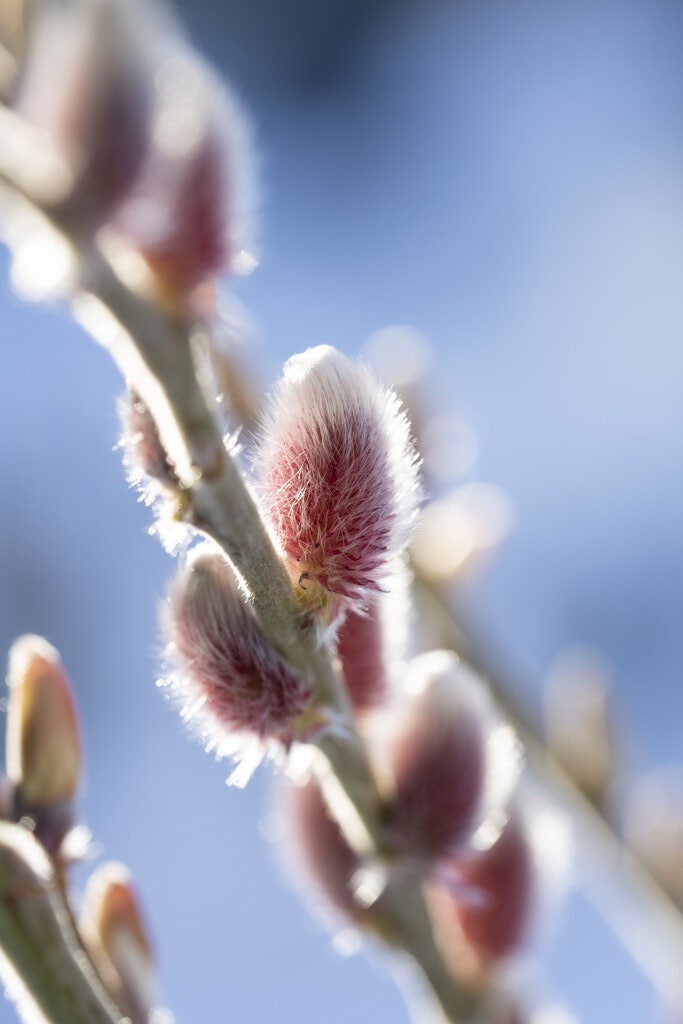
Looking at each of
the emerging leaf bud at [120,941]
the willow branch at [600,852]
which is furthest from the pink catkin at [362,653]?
the willow branch at [600,852]

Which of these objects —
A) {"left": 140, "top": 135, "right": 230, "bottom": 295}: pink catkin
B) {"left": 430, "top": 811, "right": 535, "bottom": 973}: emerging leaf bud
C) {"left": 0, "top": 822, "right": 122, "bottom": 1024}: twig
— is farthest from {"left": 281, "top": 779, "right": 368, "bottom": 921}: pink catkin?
{"left": 140, "top": 135, "right": 230, "bottom": 295}: pink catkin

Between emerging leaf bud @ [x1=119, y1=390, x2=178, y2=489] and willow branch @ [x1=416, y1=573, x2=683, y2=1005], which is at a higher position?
emerging leaf bud @ [x1=119, y1=390, x2=178, y2=489]

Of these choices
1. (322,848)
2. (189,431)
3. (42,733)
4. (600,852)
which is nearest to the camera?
(189,431)

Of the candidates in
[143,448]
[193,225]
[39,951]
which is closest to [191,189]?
[193,225]

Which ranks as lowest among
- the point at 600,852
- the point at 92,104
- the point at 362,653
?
the point at 600,852

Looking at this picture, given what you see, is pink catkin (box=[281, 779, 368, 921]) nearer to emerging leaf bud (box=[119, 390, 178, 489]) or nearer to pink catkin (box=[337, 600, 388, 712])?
pink catkin (box=[337, 600, 388, 712])

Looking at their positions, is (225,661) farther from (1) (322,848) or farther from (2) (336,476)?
(1) (322,848)

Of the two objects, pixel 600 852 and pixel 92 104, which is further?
pixel 600 852

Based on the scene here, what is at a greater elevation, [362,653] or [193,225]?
[193,225]
